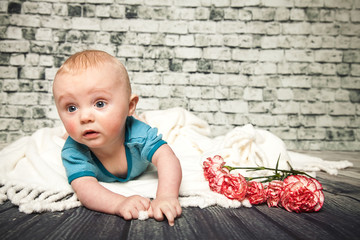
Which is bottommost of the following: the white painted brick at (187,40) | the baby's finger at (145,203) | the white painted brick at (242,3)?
the baby's finger at (145,203)

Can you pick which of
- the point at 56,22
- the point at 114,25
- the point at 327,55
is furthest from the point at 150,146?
the point at 327,55

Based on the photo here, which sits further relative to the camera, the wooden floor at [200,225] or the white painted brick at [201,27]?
the white painted brick at [201,27]

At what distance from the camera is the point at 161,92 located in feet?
8.31

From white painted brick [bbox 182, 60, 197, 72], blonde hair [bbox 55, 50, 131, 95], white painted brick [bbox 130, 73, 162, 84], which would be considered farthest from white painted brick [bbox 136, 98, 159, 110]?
blonde hair [bbox 55, 50, 131, 95]

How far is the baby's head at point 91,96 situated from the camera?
765 millimetres

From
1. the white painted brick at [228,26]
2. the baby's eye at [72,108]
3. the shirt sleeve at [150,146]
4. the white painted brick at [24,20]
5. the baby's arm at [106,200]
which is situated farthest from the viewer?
the white painted brick at [228,26]

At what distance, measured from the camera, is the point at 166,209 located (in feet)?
2.25

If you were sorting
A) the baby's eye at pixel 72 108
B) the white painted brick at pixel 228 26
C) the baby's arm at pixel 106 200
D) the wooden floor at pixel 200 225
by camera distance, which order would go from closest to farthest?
1. the wooden floor at pixel 200 225
2. the baby's arm at pixel 106 200
3. the baby's eye at pixel 72 108
4. the white painted brick at pixel 228 26

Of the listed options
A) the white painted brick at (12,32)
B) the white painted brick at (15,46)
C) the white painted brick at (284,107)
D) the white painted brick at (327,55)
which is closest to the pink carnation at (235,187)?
the white painted brick at (284,107)

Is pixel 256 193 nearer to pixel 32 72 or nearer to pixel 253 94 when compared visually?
pixel 253 94

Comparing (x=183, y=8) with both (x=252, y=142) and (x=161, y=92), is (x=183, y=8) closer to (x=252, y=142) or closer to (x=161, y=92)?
(x=161, y=92)

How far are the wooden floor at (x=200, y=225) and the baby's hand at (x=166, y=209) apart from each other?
2 cm

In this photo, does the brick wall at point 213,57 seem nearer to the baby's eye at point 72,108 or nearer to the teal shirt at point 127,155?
the teal shirt at point 127,155

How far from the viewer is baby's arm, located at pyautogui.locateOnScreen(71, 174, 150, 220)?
0.70m
